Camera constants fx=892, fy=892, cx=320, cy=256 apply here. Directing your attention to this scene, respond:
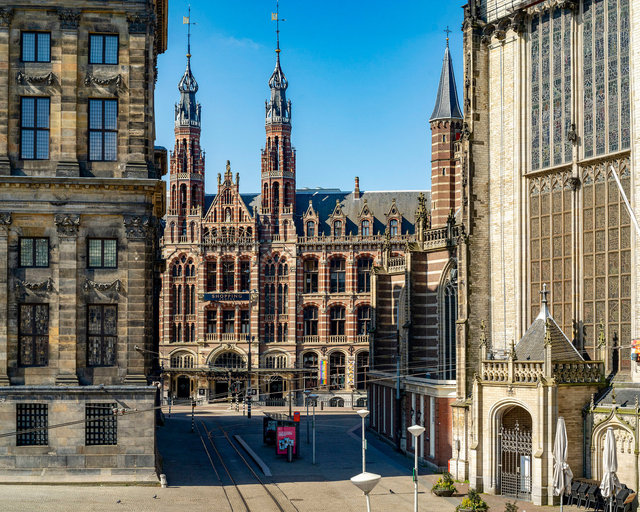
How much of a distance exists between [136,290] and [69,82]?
30.1 feet

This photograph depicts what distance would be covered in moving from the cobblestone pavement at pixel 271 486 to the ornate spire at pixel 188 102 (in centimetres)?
4495

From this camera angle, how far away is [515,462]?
125ft

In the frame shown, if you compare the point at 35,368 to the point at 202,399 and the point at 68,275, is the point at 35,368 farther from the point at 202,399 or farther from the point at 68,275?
the point at 202,399

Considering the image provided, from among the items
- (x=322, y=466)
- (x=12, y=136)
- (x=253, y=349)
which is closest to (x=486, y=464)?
(x=322, y=466)

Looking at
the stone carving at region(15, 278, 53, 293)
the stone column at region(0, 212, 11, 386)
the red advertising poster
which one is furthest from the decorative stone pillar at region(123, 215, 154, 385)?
the red advertising poster

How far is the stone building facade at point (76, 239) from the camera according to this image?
36438mm

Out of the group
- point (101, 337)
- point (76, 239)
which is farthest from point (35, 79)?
point (101, 337)

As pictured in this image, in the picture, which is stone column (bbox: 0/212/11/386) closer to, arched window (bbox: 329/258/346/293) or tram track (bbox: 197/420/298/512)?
tram track (bbox: 197/420/298/512)

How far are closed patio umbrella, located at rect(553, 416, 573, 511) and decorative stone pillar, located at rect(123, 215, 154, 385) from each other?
1668cm

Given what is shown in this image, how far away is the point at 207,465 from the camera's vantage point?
1759 inches

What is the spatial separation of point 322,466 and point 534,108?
21.0 meters

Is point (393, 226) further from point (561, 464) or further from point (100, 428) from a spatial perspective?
point (561, 464)

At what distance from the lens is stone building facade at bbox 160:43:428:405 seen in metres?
92.0

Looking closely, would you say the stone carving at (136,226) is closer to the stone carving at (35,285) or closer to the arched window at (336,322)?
the stone carving at (35,285)
